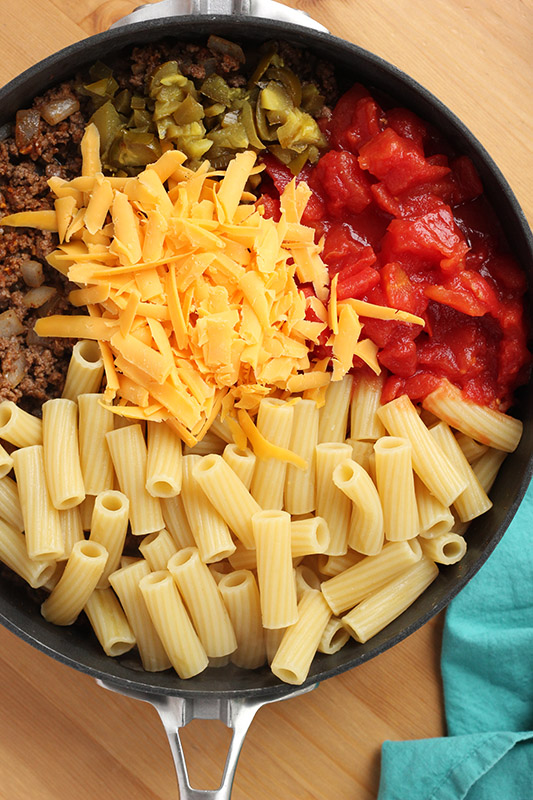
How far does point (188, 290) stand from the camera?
1.78m

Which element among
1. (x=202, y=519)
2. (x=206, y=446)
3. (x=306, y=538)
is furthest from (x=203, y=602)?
(x=206, y=446)

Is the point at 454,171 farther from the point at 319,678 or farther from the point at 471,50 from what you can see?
the point at 319,678

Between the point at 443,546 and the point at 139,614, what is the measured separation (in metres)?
0.83

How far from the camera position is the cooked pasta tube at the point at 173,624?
1.79 metres

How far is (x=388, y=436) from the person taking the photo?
1.93 m

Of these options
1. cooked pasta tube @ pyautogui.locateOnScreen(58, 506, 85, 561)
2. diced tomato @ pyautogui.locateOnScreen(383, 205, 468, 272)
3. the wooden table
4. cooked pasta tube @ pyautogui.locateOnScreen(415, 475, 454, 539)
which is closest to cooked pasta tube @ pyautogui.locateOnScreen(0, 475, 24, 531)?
cooked pasta tube @ pyautogui.locateOnScreen(58, 506, 85, 561)

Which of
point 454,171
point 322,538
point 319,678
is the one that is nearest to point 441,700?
point 319,678

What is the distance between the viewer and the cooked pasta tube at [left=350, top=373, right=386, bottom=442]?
77.1 inches

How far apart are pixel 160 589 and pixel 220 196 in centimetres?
99

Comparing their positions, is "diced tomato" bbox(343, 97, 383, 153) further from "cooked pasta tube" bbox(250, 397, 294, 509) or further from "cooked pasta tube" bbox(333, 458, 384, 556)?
"cooked pasta tube" bbox(333, 458, 384, 556)

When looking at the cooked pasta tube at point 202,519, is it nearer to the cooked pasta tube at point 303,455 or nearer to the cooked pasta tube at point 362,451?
the cooked pasta tube at point 303,455

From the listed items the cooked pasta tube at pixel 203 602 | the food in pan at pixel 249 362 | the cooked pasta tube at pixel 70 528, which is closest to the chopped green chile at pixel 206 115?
the food in pan at pixel 249 362

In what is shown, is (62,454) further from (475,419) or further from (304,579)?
(475,419)

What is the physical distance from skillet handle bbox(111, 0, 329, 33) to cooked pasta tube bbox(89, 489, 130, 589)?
122 centimetres
